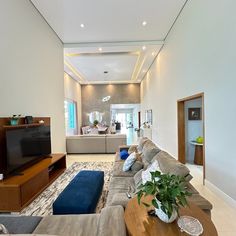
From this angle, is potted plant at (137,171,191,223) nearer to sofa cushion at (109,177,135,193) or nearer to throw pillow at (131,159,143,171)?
sofa cushion at (109,177,135,193)

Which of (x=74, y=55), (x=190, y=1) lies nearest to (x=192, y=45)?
(x=190, y=1)

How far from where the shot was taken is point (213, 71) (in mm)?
3527

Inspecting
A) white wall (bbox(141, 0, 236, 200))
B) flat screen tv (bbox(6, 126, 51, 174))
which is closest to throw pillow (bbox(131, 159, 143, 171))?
white wall (bbox(141, 0, 236, 200))

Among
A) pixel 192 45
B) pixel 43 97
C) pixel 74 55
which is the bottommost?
pixel 43 97

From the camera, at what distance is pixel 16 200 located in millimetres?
2820

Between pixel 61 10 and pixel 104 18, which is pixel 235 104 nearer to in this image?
pixel 104 18

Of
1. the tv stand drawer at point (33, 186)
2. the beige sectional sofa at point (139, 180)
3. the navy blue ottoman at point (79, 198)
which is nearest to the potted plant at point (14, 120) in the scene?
the tv stand drawer at point (33, 186)

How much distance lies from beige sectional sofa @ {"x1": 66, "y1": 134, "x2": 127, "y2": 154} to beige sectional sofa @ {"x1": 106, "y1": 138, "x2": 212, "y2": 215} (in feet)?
9.89

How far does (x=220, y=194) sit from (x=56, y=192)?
3.03 meters

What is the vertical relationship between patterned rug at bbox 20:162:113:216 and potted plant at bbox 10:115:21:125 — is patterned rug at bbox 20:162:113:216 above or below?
below

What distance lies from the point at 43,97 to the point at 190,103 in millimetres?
4367

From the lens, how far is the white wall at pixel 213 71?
3025 mm

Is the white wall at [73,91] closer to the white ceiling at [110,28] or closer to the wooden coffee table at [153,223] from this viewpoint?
the white ceiling at [110,28]

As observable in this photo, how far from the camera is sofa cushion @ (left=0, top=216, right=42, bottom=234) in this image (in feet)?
5.13
